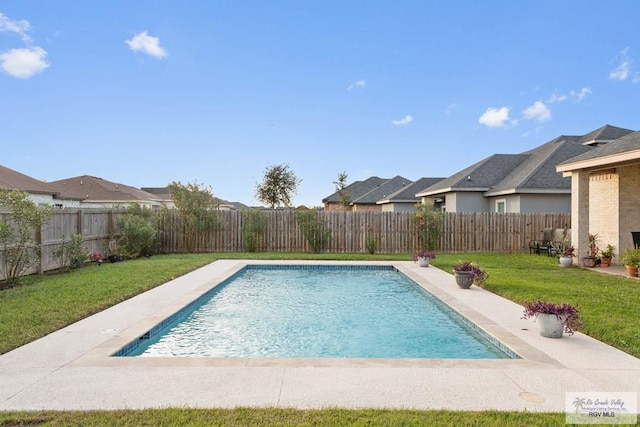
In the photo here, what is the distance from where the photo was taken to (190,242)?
17016mm

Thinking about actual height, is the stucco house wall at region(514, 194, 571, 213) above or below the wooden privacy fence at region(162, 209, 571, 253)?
above

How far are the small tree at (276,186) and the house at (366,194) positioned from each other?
575 centimetres

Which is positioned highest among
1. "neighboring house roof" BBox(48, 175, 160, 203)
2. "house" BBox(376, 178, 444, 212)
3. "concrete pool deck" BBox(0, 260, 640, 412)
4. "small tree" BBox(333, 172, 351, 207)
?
"small tree" BBox(333, 172, 351, 207)

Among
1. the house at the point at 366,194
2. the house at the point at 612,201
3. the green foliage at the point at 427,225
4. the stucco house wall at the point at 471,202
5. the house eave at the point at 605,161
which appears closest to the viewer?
the house eave at the point at 605,161

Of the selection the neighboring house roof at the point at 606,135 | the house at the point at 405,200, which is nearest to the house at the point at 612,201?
the neighboring house roof at the point at 606,135

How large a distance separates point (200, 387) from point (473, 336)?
12.4 feet

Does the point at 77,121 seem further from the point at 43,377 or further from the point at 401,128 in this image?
the point at 43,377

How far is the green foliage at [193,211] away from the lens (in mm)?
16719

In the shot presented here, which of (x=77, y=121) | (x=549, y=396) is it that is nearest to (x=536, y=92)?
(x=549, y=396)

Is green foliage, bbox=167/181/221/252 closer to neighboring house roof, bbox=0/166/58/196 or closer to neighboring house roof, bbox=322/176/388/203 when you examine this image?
neighboring house roof, bbox=0/166/58/196

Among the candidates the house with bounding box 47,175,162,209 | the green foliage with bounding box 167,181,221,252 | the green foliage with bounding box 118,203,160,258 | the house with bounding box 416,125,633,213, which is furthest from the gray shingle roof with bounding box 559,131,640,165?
the house with bounding box 47,175,162,209

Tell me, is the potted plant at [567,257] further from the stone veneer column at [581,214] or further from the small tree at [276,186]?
the small tree at [276,186]

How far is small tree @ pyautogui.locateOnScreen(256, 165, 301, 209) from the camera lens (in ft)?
139

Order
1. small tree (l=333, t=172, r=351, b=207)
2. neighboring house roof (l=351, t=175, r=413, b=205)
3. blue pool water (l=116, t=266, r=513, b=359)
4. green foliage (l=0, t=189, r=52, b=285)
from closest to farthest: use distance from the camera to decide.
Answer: blue pool water (l=116, t=266, r=513, b=359) < green foliage (l=0, t=189, r=52, b=285) < neighboring house roof (l=351, t=175, r=413, b=205) < small tree (l=333, t=172, r=351, b=207)
